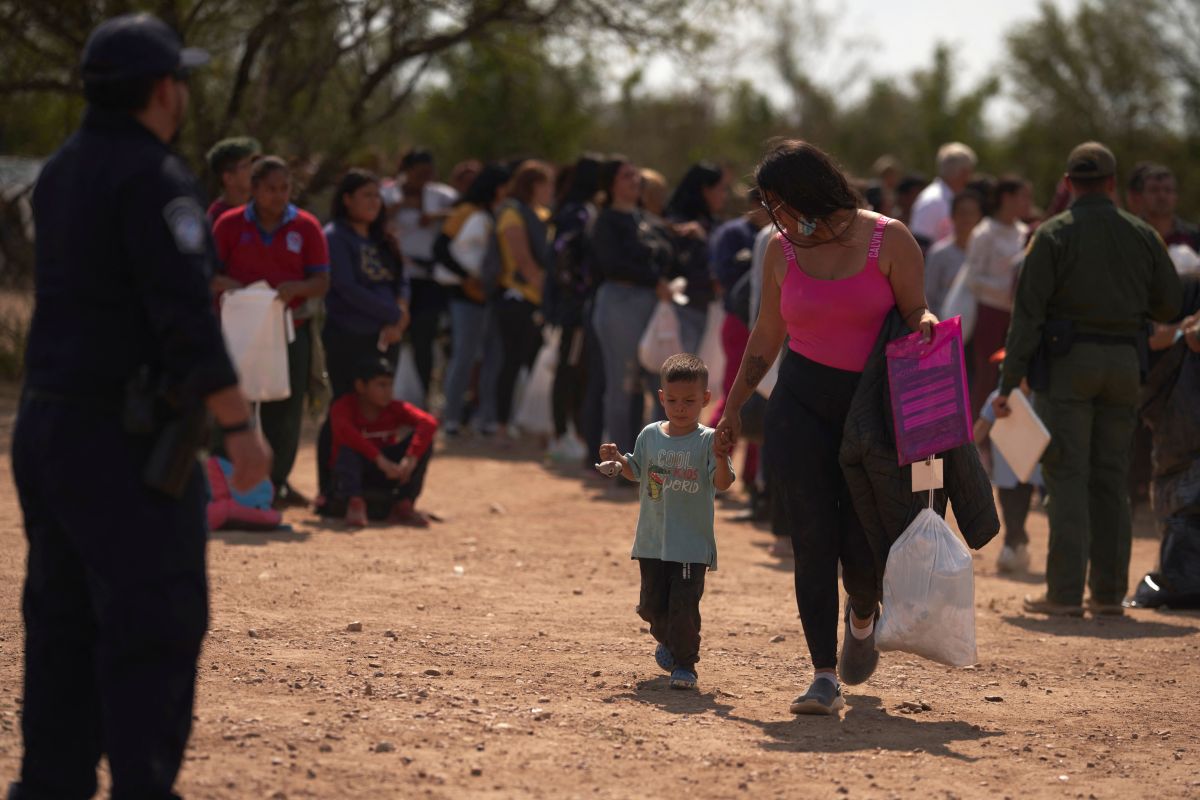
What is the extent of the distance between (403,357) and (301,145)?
294 cm

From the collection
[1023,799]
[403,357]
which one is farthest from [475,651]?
[403,357]

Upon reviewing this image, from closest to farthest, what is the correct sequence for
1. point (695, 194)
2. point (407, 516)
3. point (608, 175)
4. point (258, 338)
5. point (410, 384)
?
point (258, 338)
point (407, 516)
point (608, 175)
point (695, 194)
point (410, 384)

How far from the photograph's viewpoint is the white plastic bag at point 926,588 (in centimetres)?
570

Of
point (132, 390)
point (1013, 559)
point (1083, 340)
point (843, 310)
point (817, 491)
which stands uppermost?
point (1083, 340)

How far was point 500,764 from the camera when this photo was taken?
509 cm

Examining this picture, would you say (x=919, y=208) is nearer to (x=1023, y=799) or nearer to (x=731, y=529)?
(x=731, y=529)

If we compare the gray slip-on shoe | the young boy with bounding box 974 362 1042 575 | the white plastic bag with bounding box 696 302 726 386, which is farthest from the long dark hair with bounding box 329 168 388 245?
the gray slip-on shoe

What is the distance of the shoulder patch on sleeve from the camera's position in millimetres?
4000

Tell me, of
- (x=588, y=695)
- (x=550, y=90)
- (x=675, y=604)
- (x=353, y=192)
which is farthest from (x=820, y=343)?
(x=550, y=90)

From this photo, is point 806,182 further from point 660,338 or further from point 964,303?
point 964,303

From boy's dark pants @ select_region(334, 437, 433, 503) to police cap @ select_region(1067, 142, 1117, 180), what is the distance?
418cm

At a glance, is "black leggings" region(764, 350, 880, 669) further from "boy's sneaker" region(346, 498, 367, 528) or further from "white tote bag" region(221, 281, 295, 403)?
"boy's sneaker" region(346, 498, 367, 528)

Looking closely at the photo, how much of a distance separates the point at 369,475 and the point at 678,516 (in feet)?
14.3

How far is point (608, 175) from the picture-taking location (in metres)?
12.0
